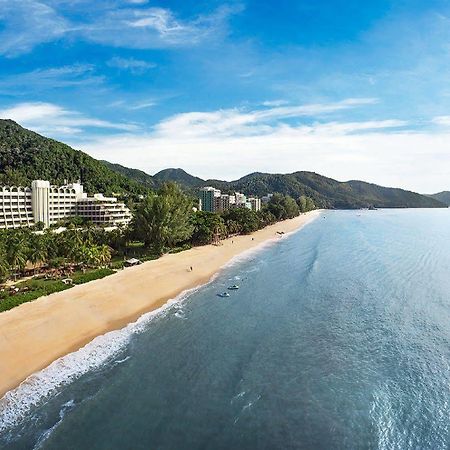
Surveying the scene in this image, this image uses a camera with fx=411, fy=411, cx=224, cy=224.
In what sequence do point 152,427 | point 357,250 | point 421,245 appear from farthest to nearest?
point 421,245 < point 357,250 < point 152,427

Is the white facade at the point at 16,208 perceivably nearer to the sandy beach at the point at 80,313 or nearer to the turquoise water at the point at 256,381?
the sandy beach at the point at 80,313

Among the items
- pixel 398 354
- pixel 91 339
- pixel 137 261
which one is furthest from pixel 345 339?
pixel 137 261

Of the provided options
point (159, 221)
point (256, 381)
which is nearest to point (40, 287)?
point (159, 221)

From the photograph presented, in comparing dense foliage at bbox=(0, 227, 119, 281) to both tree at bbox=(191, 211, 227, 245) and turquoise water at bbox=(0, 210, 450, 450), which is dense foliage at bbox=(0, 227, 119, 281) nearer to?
turquoise water at bbox=(0, 210, 450, 450)

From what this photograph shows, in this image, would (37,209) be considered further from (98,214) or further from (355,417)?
(355,417)

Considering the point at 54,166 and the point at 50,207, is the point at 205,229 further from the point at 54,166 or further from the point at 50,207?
the point at 54,166

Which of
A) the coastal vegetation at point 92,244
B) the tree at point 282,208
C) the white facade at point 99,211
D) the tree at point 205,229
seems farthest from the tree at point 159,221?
the tree at point 282,208
